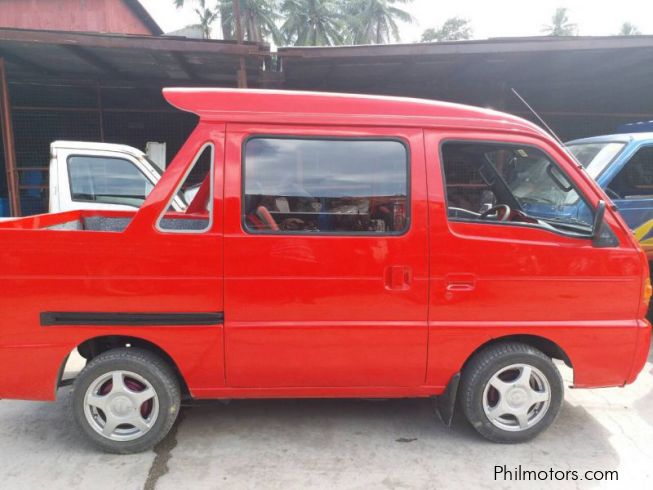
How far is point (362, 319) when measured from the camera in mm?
2775

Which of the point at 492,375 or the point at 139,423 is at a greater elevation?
the point at 492,375

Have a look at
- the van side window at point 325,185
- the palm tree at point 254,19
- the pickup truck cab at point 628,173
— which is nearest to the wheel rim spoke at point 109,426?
the van side window at point 325,185

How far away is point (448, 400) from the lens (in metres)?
2.91

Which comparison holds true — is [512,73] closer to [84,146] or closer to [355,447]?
[84,146]

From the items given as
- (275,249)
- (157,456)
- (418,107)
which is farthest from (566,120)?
(157,456)

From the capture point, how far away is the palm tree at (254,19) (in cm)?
3158

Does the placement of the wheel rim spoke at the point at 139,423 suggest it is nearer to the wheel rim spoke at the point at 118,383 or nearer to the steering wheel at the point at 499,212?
the wheel rim spoke at the point at 118,383

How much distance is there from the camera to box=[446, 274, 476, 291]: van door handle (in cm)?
277

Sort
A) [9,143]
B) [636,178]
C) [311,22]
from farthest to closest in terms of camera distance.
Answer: [311,22] < [9,143] < [636,178]

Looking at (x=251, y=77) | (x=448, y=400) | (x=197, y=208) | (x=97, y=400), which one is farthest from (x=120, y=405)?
(x=251, y=77)

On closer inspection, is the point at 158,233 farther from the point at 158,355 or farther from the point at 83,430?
the point at 83,430

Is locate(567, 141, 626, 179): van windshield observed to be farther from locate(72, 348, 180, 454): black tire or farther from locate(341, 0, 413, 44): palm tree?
locate(341, 0, 413, 44): palm tree

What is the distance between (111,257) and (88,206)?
3.45 m

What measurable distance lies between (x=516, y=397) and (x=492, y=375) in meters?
0.23
